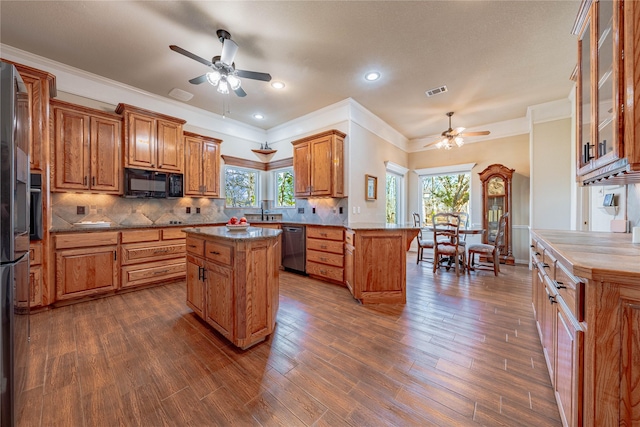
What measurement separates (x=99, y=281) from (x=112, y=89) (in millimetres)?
2817

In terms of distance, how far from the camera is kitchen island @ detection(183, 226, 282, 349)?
194 centimetres

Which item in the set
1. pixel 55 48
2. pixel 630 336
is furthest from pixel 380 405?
pixel 55 48

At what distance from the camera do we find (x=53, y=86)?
283 centimetres

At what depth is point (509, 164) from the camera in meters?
5.18

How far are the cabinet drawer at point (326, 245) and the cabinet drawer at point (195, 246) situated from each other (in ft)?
6.52

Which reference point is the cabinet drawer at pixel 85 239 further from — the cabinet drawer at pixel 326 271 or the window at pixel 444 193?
the window at pixel 444 193

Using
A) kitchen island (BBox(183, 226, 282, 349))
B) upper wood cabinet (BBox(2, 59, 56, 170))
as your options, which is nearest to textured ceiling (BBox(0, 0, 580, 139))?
upper wood cabinet (BBox(2, 59, 56, 170))

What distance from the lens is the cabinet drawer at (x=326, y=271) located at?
3671 mm

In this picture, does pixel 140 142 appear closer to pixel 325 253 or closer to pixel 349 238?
pixel 325 253

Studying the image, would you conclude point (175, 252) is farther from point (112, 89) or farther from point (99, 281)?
point (112, 89)

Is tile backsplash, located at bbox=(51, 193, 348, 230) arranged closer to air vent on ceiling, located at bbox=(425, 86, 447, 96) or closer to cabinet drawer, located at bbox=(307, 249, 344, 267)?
cabinet drawer, located at bbox=(307, 249, 344, 267)

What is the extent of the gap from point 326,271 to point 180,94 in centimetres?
375

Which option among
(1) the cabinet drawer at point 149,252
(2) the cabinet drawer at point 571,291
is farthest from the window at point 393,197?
(2) the cabinet drawer at point 571,291

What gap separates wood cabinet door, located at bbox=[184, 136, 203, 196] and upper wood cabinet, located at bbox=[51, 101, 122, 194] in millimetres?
929
